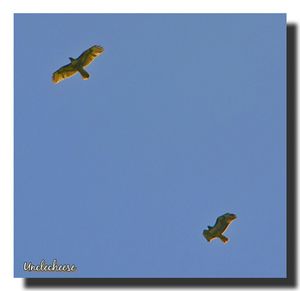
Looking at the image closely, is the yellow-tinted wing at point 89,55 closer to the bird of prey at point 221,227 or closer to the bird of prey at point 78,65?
the bird of prey at point 78,65

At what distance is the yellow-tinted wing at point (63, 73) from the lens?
6383 mm

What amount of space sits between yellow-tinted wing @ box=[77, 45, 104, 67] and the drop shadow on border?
6.64ft

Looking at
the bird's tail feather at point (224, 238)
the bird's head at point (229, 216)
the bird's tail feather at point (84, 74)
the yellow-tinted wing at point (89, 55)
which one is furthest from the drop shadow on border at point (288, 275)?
the bird's tail feather at point (84, 74)

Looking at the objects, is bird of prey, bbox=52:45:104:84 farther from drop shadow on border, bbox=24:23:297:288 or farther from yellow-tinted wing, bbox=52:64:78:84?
drop shadow on border, bbox=24:23:297:288

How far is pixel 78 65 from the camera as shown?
6.38 meters

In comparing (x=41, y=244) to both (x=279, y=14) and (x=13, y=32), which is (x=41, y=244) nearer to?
(x=13, y=32)

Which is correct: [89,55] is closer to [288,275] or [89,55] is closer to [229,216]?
[229,216]

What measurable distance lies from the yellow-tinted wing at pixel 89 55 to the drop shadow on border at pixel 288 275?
202cm

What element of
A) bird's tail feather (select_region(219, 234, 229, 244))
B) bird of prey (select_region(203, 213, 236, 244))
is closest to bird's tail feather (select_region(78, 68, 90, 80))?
bird of prey (select_region(203, 213, 236, 244))

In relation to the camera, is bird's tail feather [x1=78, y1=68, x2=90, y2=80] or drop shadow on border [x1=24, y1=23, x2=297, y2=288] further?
bird's tail feather [x1=78, y1=68, x2=90, y2=80]

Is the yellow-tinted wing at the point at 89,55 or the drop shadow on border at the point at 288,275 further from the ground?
the yellow-tinted wing at the point at 89,55

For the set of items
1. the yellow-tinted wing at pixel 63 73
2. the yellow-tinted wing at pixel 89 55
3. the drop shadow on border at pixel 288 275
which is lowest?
the drop shadow on border at pixel 288 275

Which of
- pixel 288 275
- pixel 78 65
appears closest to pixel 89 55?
pixel 78 65

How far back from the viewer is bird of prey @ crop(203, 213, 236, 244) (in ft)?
20.8
